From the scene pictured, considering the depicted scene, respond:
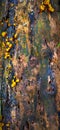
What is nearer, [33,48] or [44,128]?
[44,128]

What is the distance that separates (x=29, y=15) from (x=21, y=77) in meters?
0.92

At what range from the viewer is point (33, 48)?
321cm

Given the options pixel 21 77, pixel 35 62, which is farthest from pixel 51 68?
pixel 21 77

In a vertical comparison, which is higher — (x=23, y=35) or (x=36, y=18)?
(x=36, y=18)

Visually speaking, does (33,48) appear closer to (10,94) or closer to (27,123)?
(10,94)

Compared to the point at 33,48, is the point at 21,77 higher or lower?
lower

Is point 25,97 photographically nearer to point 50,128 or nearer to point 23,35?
point 50,128

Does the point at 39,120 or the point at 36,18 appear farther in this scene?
the point at 36,18

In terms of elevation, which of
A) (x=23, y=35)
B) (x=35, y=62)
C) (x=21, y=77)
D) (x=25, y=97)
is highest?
(x=23, y=35)

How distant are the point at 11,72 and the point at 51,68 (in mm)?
590

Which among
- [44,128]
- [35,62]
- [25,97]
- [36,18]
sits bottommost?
[44,128]

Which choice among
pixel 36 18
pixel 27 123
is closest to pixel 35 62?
pixel 36 18

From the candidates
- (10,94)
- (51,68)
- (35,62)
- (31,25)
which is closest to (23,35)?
(31,25)

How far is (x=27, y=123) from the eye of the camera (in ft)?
10.1
